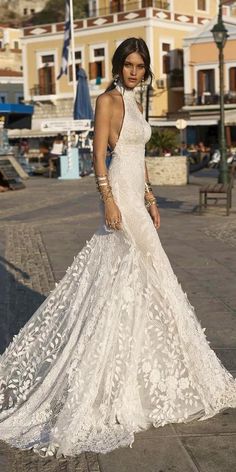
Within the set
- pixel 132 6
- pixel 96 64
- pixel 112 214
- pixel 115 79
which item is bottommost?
pixel 112 214

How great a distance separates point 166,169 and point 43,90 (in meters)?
29.0

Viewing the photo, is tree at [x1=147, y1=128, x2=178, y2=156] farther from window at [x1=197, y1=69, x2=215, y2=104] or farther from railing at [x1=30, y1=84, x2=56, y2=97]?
railing at [x1=30, y1=84, x2=56, y2=97]

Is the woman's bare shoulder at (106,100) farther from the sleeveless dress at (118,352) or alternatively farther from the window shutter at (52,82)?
the window shutter at (52,82)

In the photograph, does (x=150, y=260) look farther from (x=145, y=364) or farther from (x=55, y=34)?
(x=55, y=34)

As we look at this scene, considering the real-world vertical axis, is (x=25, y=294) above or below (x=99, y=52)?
below

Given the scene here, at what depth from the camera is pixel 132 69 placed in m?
3.63

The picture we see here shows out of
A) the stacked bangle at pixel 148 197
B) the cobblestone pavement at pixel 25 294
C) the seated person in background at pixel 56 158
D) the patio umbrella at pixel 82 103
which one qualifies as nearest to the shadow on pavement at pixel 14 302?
the cobblestone pavement at pixel 25 294

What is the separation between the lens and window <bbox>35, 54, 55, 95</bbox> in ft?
152

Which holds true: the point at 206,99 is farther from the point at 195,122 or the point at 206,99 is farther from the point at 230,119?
the point at 230,119

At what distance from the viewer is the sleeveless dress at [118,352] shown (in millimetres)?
3465

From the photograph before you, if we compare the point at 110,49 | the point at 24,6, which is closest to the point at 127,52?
the point at 110,49

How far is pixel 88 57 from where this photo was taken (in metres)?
44.4

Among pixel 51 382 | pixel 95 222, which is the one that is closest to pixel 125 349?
pixel 51 382

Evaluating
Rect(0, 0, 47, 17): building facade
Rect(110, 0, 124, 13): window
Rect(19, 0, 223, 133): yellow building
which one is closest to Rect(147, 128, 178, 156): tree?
Rect(19, 0, 223, 133): yellow building
